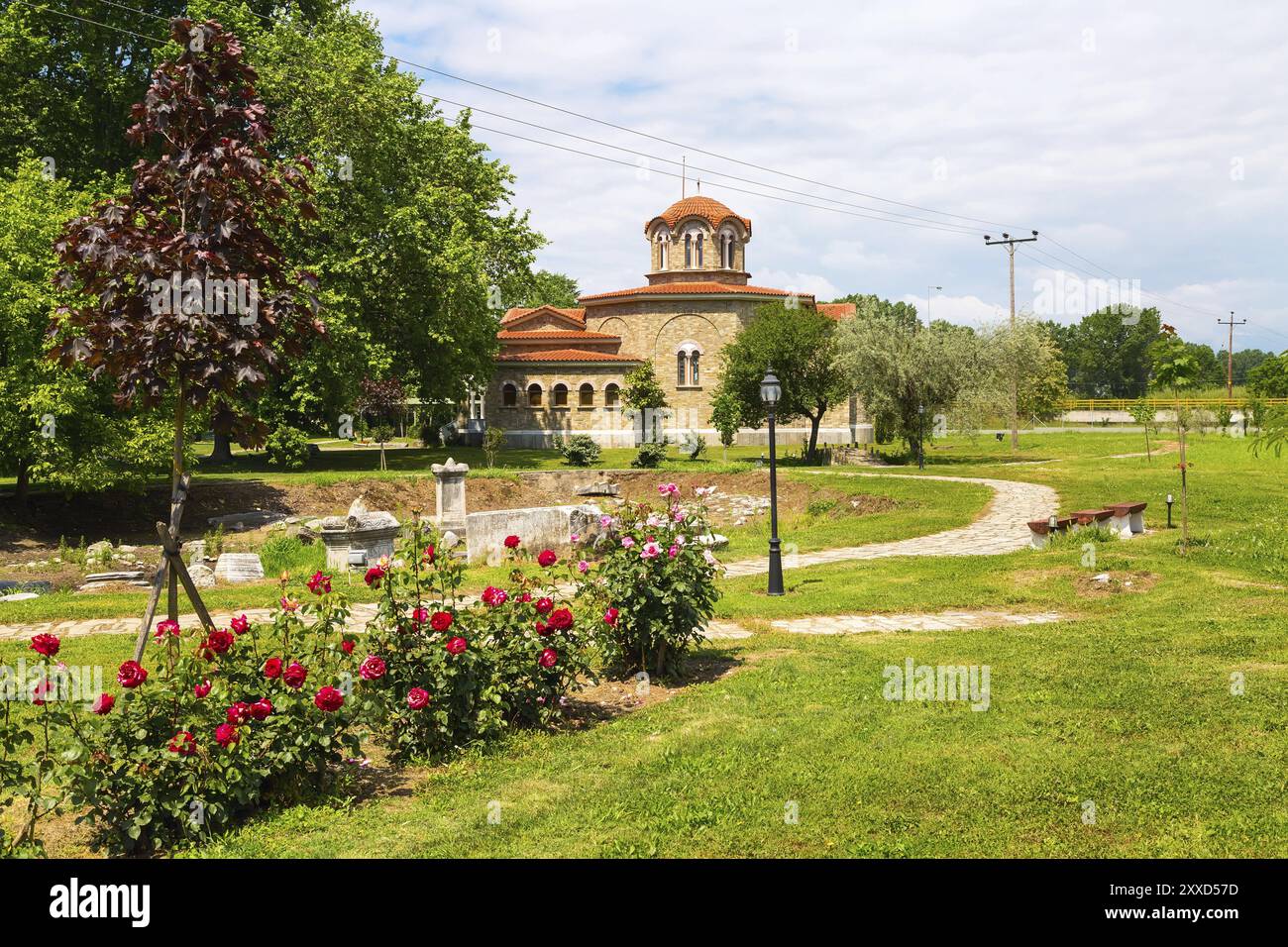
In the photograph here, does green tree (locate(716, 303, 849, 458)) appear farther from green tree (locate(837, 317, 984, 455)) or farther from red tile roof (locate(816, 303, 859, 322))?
red tile roof (locate(816, 303, 859, 322))

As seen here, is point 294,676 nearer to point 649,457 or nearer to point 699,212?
point 649,457

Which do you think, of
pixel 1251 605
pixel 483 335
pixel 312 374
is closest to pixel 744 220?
pixel 483 335

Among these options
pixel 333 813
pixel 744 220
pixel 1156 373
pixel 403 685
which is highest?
pixel 744 220

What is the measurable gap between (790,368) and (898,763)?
34.4 m

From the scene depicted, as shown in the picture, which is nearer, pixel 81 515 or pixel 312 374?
pixel 81 515

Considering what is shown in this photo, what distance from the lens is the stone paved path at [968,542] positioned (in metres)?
17.3

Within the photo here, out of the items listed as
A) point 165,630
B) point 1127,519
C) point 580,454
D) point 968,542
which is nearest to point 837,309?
point 580,454

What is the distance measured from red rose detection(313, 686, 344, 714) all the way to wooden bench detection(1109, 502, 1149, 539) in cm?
1562

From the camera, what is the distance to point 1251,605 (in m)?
11.1

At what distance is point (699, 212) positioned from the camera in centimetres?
5288

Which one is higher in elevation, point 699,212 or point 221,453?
point 699,212

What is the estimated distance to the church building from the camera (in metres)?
49.0
